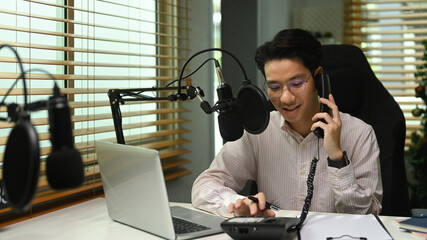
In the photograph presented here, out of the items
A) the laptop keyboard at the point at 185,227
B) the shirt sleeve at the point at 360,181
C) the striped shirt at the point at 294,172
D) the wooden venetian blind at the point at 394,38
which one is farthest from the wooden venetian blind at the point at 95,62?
the wooden venetian blind at the point at 394,38

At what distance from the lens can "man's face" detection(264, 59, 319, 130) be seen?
168 cm

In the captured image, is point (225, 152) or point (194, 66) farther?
point (194, 66)

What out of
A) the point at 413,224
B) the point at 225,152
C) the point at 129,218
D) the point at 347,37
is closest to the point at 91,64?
the point at 225,152

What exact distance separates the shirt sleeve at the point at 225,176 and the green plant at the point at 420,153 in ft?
6.99

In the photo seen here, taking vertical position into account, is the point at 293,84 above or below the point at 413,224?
above

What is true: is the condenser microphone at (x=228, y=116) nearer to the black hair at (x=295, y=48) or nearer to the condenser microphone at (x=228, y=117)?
the condenser microphone at (x=228, y=117)

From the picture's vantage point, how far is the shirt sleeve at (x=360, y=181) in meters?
1.61

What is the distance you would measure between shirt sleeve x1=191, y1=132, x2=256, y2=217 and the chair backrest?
47 cm

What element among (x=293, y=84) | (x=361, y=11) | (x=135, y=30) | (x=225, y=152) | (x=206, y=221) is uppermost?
(x=361, y=11)

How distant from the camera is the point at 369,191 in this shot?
1639 millimetres

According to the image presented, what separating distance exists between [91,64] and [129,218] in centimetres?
74

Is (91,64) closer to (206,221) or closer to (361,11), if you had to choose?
(206,221)

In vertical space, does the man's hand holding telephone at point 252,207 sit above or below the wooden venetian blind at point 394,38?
below

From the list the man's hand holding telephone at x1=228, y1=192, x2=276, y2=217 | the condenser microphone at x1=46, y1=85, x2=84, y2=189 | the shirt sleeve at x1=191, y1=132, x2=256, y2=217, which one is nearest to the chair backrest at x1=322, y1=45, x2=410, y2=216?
the shirt sleeve at x1=191, y1=132, x2=256, y2=217
